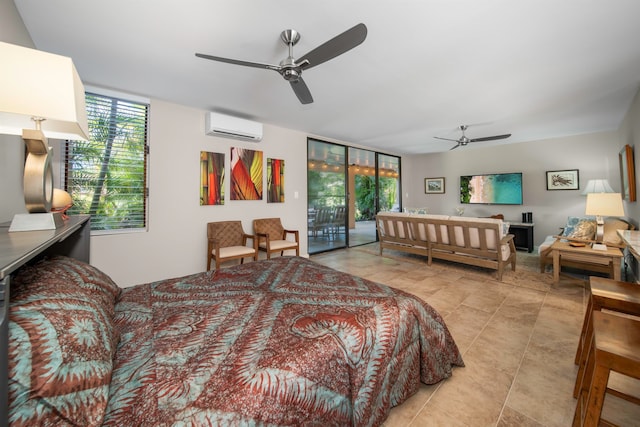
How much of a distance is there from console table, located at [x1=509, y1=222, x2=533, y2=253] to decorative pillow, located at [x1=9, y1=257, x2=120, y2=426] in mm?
7006

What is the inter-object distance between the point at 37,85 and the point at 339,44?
164 centimetres

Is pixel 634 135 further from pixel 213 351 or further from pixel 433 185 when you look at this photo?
pixel 213 351

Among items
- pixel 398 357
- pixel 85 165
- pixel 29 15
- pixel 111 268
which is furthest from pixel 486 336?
pixel 85 165

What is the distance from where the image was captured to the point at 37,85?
1045 millimetres

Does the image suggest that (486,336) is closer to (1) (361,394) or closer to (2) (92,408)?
(1) (361,394)

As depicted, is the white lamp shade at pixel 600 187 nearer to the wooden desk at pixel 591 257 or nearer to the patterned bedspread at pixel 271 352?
the wooden desk at pixel 591 257

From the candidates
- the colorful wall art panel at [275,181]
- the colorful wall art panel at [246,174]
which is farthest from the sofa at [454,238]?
the colorful wall art panel at [246,174]

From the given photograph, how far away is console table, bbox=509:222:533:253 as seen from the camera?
5.54 metres

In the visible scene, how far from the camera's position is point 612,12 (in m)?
1.86

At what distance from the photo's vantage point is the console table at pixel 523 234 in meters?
5.54

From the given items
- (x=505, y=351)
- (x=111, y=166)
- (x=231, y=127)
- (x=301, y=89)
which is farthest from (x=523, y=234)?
Result: (x=111, y=166)

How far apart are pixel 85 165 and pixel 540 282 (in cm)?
614

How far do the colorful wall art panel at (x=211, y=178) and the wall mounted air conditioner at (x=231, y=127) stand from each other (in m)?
0.36

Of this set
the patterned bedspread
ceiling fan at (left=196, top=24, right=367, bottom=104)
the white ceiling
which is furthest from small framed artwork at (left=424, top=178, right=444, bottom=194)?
the patterned bedspread
